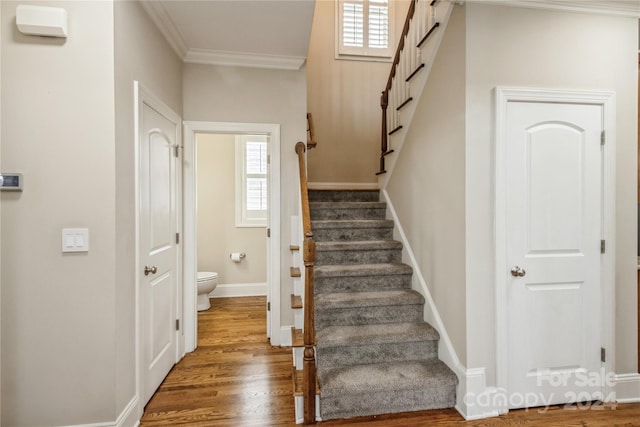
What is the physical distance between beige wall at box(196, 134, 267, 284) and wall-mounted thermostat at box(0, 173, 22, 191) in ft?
9.44

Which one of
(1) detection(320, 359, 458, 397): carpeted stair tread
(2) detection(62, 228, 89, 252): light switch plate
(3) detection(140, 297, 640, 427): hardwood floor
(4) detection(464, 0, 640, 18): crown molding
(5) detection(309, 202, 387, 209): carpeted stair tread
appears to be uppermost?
(4) detection(464, 0, 640, 18): crown molding

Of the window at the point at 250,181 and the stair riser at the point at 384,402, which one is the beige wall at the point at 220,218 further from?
the stair riser at the point at 384,402

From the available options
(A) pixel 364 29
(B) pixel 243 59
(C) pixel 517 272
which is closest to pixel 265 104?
(B) pixel 243 59

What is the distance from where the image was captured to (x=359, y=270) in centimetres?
259

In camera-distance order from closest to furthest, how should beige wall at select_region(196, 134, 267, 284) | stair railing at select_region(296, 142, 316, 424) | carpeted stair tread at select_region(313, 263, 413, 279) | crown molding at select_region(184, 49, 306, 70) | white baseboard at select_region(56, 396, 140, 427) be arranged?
white baseboard at select_region(56, 396, 140, 427) < stair railing at select_region(296, 142, 316, 424) < carpeted stair tread at select_region(313, 263, 413, 279) < crown molding at select_region(184, 49, 306, 70) < beige wall at select_region(196, 134, 267, 284)

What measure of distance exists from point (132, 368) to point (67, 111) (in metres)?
1.47

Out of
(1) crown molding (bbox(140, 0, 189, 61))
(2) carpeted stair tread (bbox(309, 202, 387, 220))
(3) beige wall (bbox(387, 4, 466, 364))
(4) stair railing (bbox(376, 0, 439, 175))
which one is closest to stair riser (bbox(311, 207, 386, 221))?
(2) carpeted stair tread (bbox(309, 202, 387, 220))

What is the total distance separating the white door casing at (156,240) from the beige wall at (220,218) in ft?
5.96

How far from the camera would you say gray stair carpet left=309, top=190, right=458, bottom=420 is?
1948mm

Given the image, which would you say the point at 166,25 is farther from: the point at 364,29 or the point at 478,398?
the point at 478,398

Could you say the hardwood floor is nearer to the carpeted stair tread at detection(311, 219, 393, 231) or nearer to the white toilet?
the white toilet

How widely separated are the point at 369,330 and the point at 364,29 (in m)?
3.88

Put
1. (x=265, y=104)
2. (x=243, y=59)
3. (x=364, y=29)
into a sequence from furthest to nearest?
(x=364, y=29), (x=265, y=104), (x=243, y=59)

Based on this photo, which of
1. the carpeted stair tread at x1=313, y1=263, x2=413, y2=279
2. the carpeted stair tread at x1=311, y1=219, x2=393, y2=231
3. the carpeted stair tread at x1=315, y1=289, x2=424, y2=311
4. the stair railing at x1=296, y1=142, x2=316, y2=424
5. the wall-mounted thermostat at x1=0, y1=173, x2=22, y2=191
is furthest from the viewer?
the carpeted stair tread at x1=311, y1=219, x2=393, y2=231
